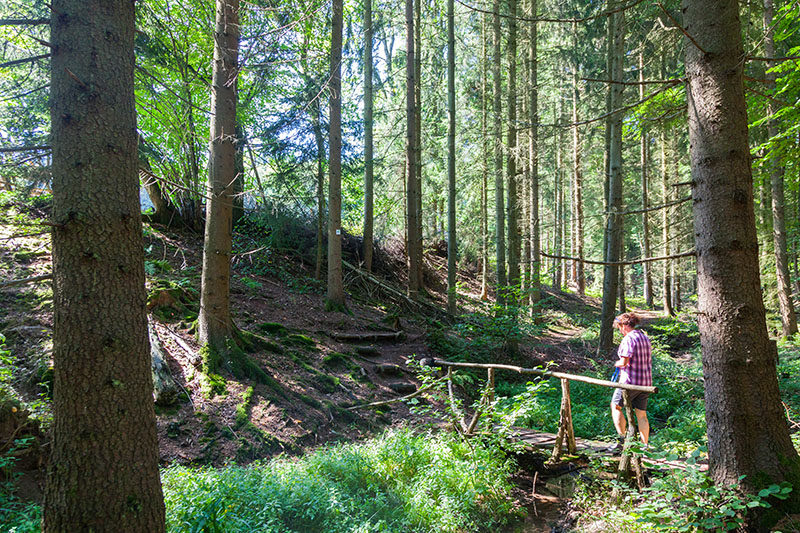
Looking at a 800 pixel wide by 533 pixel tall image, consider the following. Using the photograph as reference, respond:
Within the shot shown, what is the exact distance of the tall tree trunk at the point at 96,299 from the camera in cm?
237

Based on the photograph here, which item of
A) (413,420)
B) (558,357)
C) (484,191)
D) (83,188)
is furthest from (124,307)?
(484,191)

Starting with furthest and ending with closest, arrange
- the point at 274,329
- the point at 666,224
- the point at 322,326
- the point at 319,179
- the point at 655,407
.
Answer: the point at 666,224, the point at 319,179, the point at 322,326, the point at 274,329, the point at 655,407

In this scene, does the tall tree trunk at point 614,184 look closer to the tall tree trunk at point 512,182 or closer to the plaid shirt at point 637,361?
the tall tree trunk at point 512,182

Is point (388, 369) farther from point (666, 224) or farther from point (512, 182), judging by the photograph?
point (666, 224)

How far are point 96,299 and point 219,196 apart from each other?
14.8 ft

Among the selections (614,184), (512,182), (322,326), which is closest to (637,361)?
(322,326)

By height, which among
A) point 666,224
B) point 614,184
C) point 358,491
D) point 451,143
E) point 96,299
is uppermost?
point 451,143

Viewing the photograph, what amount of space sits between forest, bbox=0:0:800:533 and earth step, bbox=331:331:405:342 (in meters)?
0.06

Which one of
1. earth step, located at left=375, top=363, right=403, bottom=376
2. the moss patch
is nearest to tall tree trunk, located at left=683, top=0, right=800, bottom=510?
earth step, located at left=375, top=363, right=403, bottom=376

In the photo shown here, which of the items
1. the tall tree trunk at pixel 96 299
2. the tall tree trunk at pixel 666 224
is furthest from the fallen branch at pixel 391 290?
the tall tree trunk at pixel 666 224

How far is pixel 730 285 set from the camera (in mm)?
3199

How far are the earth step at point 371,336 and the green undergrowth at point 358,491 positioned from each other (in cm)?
410

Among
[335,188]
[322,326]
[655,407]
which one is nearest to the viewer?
[655,407]

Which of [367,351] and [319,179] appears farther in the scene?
[319,179]
